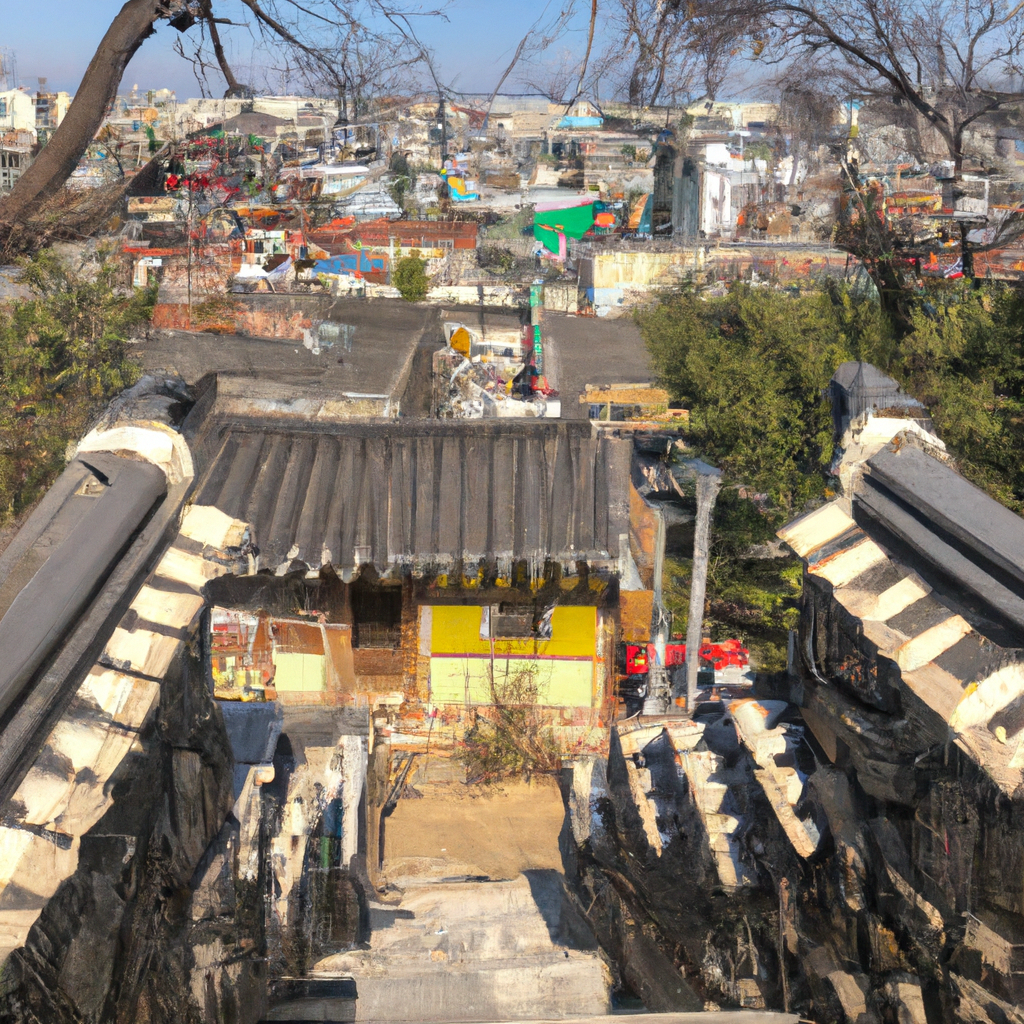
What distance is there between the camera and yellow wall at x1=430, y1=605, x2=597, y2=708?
7109mm

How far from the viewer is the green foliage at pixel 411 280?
77.2ft

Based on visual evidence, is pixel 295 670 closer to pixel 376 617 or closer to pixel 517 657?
pixel 376 617

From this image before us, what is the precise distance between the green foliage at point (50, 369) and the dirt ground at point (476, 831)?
18.2ft

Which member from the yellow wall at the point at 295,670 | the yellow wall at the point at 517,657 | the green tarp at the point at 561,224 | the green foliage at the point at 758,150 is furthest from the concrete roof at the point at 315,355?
the green foliage at the point at 758,150

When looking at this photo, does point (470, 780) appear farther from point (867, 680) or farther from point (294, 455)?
point (867, 680)

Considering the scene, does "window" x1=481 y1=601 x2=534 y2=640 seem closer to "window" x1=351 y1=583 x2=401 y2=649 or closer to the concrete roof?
"window" x1=351 y1=583 x2=401 y2=649

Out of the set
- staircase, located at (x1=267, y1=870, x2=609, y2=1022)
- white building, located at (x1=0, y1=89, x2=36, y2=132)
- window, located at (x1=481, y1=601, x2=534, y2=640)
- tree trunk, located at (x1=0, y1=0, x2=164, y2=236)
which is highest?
white building, located at (x1=0, y1=89, x2=36, y2=132)

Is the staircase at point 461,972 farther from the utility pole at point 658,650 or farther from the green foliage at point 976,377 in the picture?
the green foliage at point 976,377

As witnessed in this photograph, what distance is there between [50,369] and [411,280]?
549 inches

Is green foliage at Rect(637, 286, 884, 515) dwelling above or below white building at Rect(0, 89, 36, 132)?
below

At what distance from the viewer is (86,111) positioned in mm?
4422

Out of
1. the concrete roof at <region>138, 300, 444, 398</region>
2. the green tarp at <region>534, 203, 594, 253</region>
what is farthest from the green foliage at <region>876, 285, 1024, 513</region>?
the green tarp at <region>534, 203, 594, 253</region>

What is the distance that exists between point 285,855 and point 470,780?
10.4ft

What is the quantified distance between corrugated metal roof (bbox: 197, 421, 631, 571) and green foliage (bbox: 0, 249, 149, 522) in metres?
6.64
